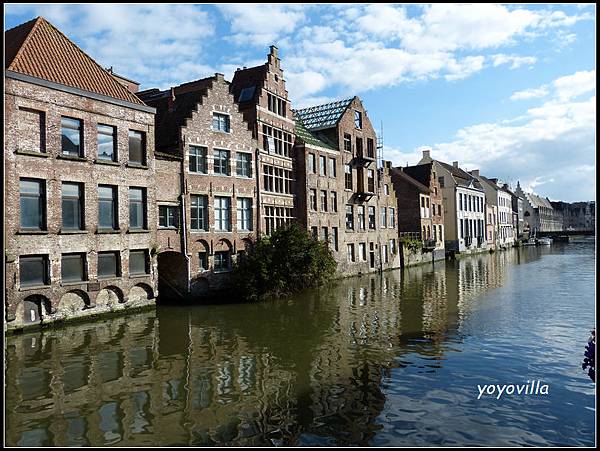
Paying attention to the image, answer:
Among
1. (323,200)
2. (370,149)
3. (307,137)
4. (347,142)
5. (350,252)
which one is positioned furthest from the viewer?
(370,149)

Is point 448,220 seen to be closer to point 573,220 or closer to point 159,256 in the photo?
point 159,256

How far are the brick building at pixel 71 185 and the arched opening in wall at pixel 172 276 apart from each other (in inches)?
90.2

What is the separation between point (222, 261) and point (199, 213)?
337cm

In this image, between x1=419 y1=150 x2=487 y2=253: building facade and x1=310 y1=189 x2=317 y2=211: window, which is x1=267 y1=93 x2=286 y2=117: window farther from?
x1=419 y1=150 x2=487 y2=253: building facade

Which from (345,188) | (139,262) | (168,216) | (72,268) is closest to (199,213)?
(168,216)

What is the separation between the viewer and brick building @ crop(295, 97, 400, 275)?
37.8m

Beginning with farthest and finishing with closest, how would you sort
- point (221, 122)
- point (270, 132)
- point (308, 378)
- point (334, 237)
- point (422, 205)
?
point (422, 205), point (334, 237), point (270, 132), point (221, 122), point (308, 378)

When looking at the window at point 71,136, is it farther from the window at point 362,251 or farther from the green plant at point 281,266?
the window at point 362,251

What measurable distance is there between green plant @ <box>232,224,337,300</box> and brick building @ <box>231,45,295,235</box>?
127 inches

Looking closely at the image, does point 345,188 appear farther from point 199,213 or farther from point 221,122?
point 199,213

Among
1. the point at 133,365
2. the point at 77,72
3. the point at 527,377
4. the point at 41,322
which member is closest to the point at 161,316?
the point at 41,322

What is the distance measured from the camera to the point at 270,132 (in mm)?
33719

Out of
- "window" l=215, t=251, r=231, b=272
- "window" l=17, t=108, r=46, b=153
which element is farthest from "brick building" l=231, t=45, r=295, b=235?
"window" l=17, t=108, r=46, b=153

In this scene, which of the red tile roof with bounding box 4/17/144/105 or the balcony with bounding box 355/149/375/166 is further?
Result: the balcony with bounding box 355/149/375/166
